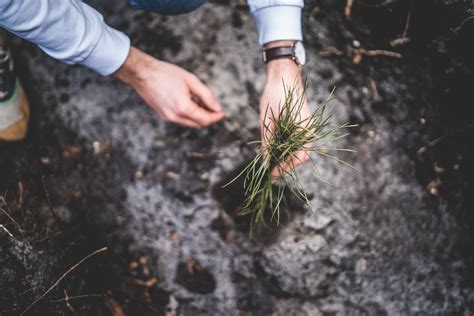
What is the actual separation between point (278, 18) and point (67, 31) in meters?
0.77

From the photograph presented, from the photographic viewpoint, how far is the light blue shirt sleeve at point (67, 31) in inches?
46.9

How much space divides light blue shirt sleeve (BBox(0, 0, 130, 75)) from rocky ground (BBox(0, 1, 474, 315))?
19.9 inches

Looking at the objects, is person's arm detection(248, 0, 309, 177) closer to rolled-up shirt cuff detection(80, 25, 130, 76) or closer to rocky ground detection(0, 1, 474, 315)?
rocky ground detection(0, 1, 474, 315)

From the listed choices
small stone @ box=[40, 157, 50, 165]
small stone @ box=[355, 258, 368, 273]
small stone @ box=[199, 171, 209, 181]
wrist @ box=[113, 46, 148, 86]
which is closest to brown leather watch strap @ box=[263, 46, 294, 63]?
wrist @ box=[113, 46, 148, 86]

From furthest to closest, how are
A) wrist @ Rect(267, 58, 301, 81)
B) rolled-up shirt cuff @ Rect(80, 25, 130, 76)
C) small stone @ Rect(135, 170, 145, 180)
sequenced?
small stone @ Rect(135, 170, 145, 180)
wrist @ Rect(267, 58, 301, 81)
rolled-up shirt cuff @ Rect(80, 25, 130, 76)

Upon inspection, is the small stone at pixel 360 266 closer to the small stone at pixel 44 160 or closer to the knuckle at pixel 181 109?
the knuckle at pixel 181 109

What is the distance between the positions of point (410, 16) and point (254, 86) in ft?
2.82

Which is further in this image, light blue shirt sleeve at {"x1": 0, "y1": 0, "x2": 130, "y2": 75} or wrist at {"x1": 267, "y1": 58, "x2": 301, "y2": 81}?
wrist at {"x1": 267, "y1": 58, "x2": 301, "y2": 81}

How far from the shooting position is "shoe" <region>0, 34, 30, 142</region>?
180 centimetres

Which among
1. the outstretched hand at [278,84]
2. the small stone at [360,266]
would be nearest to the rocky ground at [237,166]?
the small stone at [360,266]

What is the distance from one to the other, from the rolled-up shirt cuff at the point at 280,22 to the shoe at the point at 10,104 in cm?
120

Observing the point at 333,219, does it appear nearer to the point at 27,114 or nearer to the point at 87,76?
the point at 87,76

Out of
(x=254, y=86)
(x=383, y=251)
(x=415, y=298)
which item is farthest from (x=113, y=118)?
(x=415, y=298)

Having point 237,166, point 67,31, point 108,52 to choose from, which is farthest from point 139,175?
point 67,31
